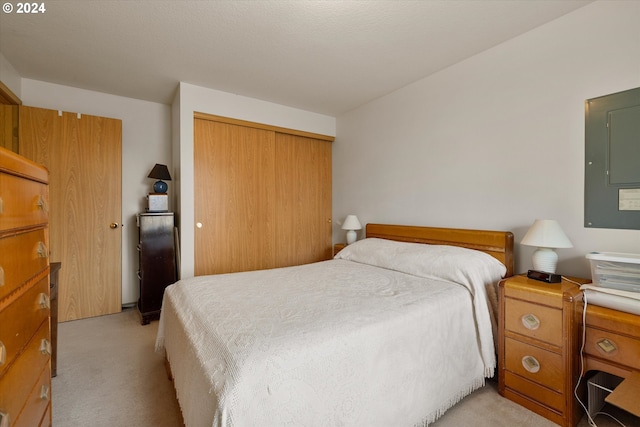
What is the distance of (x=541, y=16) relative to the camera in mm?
1889

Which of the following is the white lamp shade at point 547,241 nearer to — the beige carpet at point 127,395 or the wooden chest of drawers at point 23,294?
the beige carpet at point 127,395

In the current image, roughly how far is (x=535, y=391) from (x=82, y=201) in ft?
13.8

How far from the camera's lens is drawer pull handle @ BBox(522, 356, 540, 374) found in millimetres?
1566

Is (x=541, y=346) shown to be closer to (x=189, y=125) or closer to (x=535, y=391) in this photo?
(x=535, y=391)

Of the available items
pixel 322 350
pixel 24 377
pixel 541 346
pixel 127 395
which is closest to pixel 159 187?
pixel 127 395

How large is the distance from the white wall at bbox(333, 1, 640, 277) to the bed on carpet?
13.9 inches

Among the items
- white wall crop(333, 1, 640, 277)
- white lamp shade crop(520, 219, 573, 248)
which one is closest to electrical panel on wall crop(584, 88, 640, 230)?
white wall crop(333, 1, 640, 277)

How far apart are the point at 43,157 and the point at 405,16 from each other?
142 inches

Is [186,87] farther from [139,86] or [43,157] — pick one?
[43,157]

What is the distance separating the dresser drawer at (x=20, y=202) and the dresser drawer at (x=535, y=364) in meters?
2.43

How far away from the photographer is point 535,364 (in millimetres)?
1571

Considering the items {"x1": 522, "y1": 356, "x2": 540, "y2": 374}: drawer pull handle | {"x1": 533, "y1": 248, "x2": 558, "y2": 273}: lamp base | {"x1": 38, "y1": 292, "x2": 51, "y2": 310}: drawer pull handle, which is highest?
{"x1": 533, "y1": 248, "x2": 558, "y2": 273}: lamp base

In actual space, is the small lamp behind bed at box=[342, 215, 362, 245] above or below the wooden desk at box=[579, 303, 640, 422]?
above

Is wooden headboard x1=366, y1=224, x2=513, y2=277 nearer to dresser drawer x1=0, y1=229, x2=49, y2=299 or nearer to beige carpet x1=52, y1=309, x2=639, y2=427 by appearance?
beige carpet x1=52, y1=309, x2=639, y2=427
